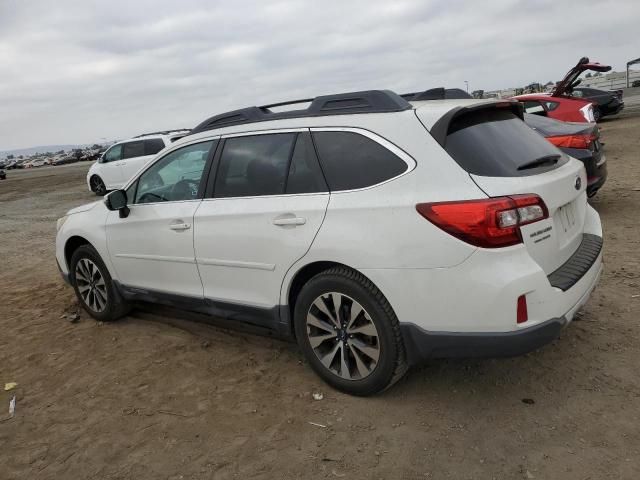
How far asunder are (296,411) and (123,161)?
14.9 m

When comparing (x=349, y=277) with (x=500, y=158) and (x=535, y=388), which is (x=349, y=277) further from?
(x=535, y=388)

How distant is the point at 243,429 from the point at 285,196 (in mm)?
1418

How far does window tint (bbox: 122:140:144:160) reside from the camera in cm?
1617

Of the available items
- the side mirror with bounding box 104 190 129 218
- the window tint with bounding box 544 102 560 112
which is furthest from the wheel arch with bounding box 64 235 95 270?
the window tint with bounding box 544 102 560 112

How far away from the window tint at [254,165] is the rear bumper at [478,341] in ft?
4.15

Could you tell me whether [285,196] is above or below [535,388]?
above

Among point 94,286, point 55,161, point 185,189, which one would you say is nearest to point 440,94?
point 185,189

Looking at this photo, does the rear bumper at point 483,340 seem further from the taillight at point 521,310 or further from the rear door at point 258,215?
the rear door at point 258,215

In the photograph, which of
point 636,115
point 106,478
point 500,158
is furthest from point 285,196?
point 636,115

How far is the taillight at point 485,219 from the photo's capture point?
2.59 metres

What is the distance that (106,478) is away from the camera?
9.14 feet

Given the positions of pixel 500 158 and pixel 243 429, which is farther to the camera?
pixel 243 429

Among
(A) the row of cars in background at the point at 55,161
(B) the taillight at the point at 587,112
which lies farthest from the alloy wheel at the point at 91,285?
(A) the row of cars in background at the point at 55,161

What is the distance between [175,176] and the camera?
4219 mm
